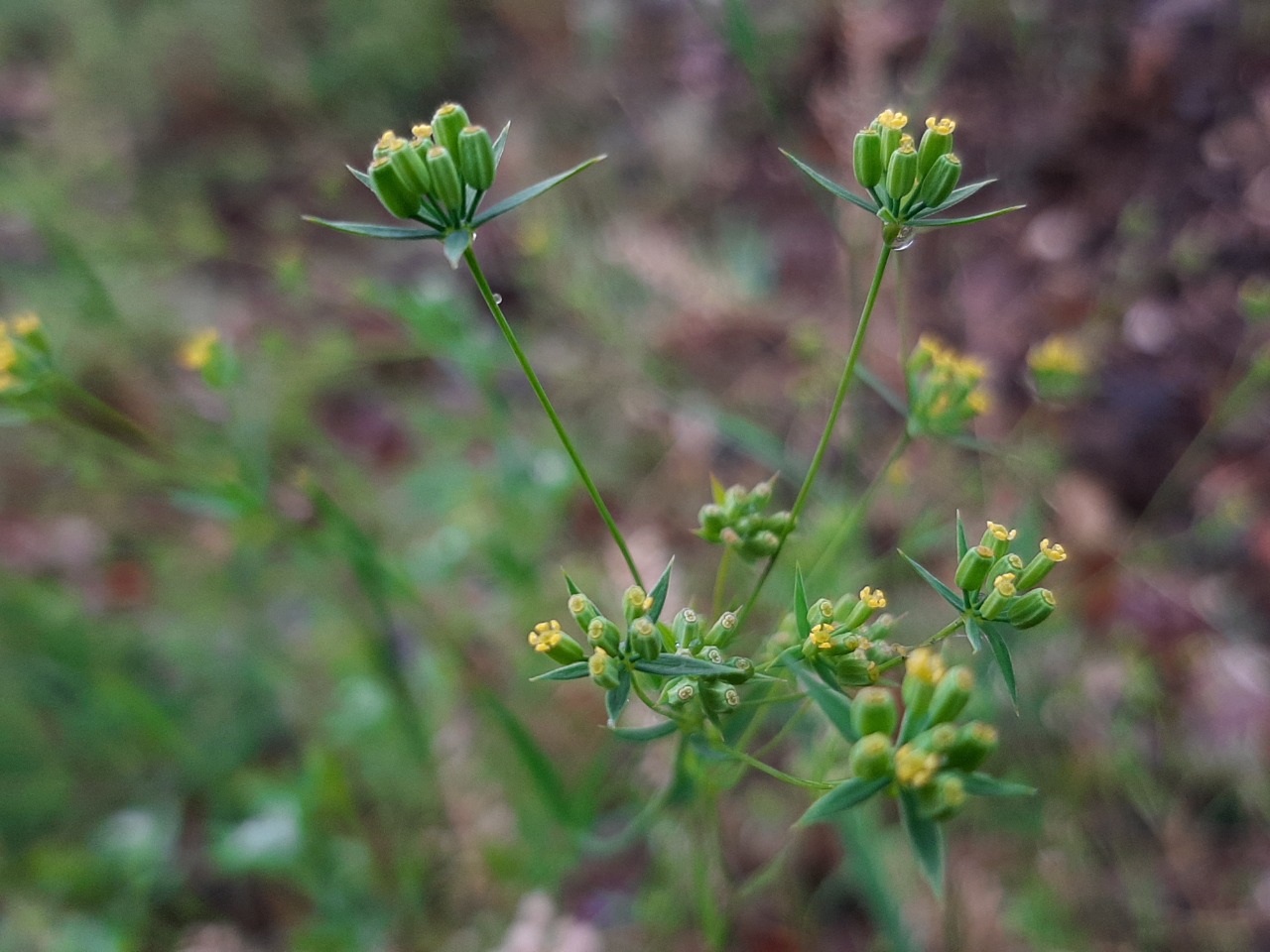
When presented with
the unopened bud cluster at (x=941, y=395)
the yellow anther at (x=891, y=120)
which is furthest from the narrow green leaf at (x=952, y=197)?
the unopened bud cluster at (x=941, y=395)

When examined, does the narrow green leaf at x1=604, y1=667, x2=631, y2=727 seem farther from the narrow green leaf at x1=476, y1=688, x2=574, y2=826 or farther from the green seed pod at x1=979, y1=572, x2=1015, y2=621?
the narrow green leaf at x1=476, y1=688, x2=574, y2=826

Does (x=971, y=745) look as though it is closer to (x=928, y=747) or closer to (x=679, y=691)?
(x=928, y=747)

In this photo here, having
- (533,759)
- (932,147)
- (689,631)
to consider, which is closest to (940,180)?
(932,147)

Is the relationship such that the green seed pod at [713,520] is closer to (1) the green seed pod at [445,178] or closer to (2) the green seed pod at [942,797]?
(2) the green seed pod at [942,797]

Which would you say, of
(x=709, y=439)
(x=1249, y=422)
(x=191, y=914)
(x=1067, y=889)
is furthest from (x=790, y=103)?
(x=191, y=914)

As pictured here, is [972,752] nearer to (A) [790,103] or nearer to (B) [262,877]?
(B) [262,877]

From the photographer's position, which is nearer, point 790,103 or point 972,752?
point 972,752
